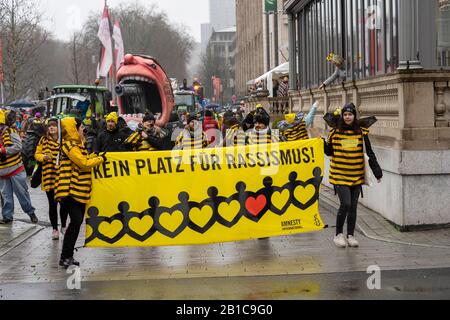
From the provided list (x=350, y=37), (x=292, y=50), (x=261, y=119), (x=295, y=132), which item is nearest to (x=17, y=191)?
(x=261, y=119)

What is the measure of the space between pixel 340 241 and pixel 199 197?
191cm

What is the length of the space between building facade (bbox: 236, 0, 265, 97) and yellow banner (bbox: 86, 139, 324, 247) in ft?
195

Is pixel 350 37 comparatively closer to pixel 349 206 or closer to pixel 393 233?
pixel 393 233

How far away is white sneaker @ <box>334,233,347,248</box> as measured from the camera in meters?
10.7

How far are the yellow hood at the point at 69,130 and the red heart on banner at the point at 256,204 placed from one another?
7.52 feet

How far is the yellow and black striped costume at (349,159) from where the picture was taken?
1074 centimetres

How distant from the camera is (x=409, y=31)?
42.0ft

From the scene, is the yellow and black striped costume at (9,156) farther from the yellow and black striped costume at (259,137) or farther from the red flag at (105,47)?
the red flag at (105,47)

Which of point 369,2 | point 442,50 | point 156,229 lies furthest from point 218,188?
point 369,2

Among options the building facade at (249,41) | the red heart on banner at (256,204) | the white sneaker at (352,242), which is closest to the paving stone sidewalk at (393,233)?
the white sneaker at (352,242)

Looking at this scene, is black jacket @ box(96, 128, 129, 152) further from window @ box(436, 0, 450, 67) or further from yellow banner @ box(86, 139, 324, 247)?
window @ box(436, 0, 450, 67)

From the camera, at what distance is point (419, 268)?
30.2 feet

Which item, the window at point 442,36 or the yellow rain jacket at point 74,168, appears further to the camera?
the window at point 442,36
